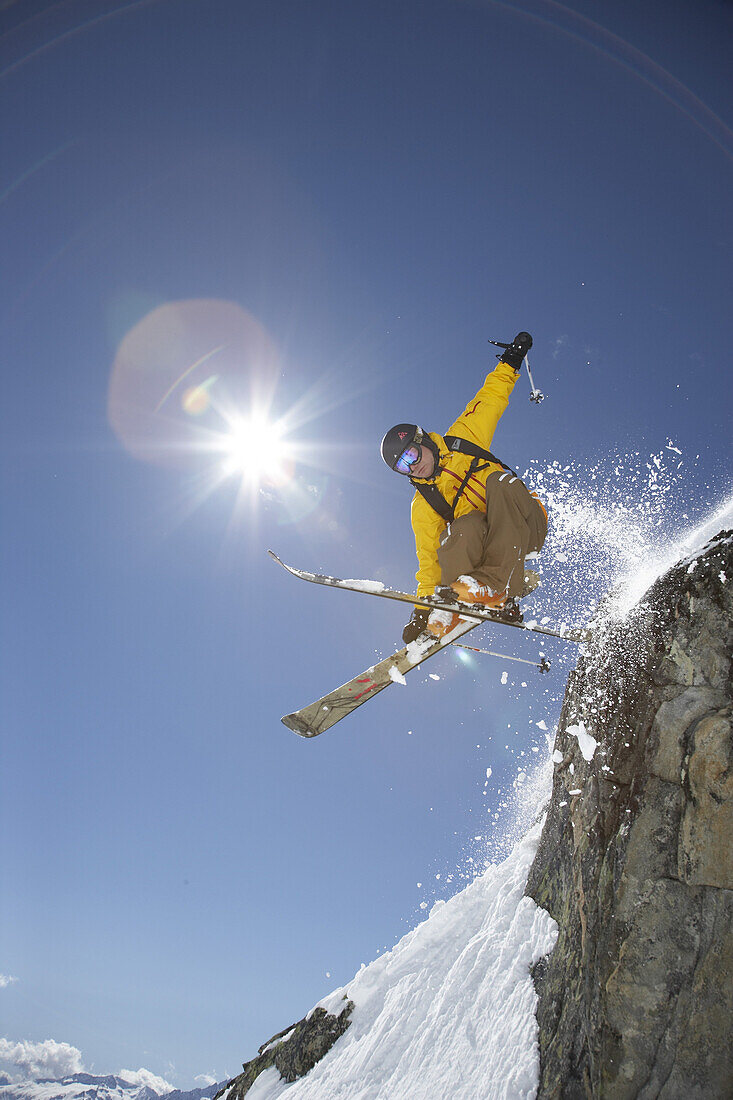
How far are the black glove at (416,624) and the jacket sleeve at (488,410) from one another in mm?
2245

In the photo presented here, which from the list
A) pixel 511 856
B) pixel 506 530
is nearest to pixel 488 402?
pixel 506 530

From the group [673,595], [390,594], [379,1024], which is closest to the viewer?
[673,595]

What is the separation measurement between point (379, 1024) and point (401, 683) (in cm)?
632

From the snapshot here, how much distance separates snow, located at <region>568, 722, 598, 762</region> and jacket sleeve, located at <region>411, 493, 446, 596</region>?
7.49 ft

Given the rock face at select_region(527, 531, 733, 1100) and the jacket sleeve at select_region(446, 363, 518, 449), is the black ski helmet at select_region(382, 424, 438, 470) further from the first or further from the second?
the rock face at select_region(527, 531, 733, 1100)

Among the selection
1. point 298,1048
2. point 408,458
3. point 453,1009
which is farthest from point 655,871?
point 298,1048

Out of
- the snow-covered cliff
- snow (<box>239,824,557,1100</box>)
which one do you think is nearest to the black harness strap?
the snow-covered cliff

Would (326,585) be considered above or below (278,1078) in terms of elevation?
above

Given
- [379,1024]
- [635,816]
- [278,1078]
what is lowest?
[278,1078]

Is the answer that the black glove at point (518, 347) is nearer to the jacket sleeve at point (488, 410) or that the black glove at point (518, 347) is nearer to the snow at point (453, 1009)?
the jacket sleeve at point (488, 410)

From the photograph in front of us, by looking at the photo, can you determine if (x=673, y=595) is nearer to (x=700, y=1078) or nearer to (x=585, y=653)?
(x=585, y=653)

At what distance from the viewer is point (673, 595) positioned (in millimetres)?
5199

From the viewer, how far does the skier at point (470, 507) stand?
20.7 ft

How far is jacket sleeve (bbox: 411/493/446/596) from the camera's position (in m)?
6.73
